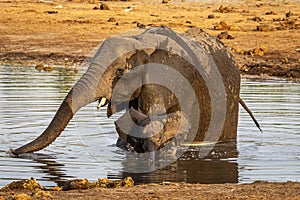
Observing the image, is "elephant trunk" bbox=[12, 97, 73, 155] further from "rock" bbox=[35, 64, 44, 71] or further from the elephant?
"rock" bbox=[35, 64, 44, 71]

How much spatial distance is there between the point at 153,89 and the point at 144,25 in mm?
10879

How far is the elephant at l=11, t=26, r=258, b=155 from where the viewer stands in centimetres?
784

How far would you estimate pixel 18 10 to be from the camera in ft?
83.5

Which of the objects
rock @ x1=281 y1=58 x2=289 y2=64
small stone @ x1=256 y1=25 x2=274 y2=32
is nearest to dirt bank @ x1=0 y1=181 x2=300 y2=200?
rock @ x1=281 y1=58 x2=289 y2=64

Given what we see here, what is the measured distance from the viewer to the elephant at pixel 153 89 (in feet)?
25.7

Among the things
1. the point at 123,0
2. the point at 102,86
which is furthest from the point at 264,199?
the point at 123,0

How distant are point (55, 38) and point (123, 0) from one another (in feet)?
22.9

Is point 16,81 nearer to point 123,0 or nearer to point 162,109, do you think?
point 162,109

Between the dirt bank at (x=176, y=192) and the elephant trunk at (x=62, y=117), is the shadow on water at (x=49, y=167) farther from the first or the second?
the dirt bank at (x=176, y=192)

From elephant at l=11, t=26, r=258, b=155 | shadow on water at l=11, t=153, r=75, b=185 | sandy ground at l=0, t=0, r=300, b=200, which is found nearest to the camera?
elephant at l=11, t=26, r=258, b=155

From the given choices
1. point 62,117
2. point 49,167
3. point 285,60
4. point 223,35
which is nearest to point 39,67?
point 223,35

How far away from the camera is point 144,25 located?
19.2 meters

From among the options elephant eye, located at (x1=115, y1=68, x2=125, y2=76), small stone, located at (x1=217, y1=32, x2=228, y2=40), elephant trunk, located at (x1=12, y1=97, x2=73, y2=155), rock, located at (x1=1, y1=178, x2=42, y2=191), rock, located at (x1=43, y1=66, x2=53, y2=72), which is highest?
elephant eye, located at (x1=115, y1=68, x2=125, y2=76)

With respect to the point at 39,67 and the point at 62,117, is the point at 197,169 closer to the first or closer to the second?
the point at 62,117
